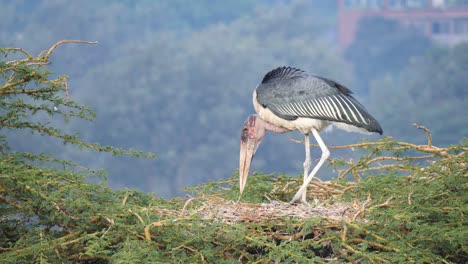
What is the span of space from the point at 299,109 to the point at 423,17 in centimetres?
5319

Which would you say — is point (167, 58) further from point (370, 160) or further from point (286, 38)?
point (370, 160)

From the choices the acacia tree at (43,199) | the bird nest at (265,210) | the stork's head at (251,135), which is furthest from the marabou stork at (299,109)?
the acacia tree at (43,199)

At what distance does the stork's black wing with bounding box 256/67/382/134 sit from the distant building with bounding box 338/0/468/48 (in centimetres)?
5182

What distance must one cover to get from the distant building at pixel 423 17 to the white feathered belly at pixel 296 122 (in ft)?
170

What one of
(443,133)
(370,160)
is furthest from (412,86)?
(370,160)

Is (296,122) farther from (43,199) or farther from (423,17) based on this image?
(423,17)

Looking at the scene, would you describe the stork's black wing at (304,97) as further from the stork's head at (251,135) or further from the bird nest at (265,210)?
the bird nest at (265,210)

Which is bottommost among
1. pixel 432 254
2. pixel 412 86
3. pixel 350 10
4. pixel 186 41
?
pixel 432 254

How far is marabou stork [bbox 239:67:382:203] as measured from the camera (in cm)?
722

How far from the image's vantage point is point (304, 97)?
7371mm

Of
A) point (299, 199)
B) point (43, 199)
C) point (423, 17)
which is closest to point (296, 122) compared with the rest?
point (299, 199)

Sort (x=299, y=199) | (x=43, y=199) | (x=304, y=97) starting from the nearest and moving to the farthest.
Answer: (x=43, y=199), (x=299, y=199), (x=304, y=97)

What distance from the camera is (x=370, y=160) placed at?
23.6 feet

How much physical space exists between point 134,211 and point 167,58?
42207 millimetres
